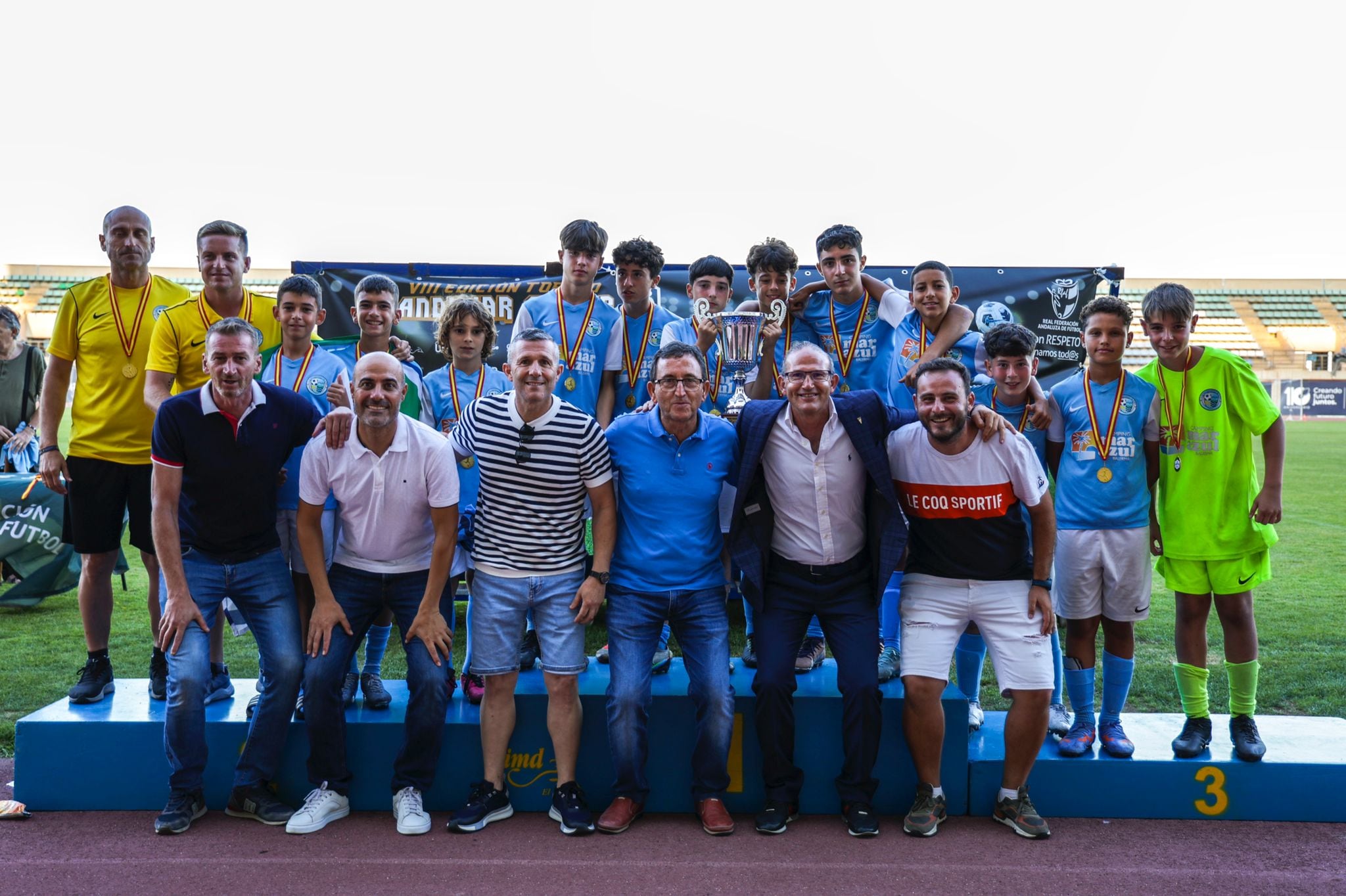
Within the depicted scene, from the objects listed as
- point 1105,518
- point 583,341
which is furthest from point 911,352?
point 583,341

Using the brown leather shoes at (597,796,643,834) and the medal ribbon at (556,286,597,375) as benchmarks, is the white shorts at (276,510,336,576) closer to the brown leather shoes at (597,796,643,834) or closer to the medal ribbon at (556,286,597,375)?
the medal ribbon at (556,286,597,375)

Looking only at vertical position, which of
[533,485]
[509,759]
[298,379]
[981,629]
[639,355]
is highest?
[639,355]

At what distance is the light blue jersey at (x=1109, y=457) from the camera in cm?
389

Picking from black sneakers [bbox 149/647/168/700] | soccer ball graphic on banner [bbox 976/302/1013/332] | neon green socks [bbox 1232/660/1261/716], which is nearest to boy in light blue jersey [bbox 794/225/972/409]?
neon green socks [bbox 1232/660/1261/716]

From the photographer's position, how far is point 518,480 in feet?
11.8

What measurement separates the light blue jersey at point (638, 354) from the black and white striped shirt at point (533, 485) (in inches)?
42.0

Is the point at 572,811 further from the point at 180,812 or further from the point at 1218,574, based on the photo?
the point at 1218,574

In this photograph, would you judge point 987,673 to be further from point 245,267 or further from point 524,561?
point 245,267

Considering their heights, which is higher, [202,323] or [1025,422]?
[202,323]

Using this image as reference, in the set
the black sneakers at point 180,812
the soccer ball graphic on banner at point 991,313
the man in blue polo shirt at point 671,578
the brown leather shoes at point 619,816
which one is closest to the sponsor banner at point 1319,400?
the soccer ball graphic on banner at point 991,313

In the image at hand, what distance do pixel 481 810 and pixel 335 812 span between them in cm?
57

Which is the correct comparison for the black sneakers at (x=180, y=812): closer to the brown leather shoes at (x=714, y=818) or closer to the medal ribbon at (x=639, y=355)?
the brown leather shoes at (x=714, y=818)

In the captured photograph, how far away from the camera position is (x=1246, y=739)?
12.6 feet

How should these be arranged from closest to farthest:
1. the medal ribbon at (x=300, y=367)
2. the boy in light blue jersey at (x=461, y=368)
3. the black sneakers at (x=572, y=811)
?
the black sneakers at (x=572, y=811) → the medal ribbon at (x=300, y=367) → the boy in light blue jersey at (x=461, y=368)
